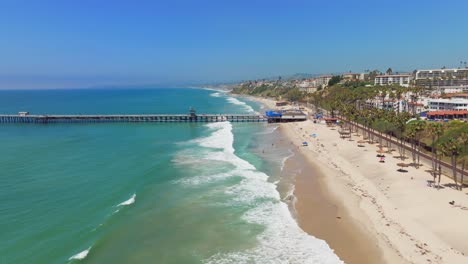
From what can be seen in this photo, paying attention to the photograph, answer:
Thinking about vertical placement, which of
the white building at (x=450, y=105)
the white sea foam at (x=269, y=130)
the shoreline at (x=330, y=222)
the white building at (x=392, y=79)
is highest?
the white building at (x=392, y=79)

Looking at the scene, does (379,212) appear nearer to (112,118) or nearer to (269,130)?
(269,130)

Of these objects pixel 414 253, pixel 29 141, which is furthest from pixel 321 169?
pixel 29 141

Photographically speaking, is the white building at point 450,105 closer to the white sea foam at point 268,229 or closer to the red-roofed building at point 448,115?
the red-roofed building at point 448,115

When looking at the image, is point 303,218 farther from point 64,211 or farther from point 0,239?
point 0,239

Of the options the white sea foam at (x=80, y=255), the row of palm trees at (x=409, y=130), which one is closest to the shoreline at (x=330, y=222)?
the row of palm trees at (x=409, y=130)

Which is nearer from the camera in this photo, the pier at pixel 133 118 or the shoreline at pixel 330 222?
the shoreline at pixel 330 222

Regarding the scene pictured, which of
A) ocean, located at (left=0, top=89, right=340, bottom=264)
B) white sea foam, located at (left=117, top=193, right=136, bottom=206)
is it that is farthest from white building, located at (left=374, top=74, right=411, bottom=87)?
white sea foam, located at (left=117, top=193, right=136, bottom=206)
